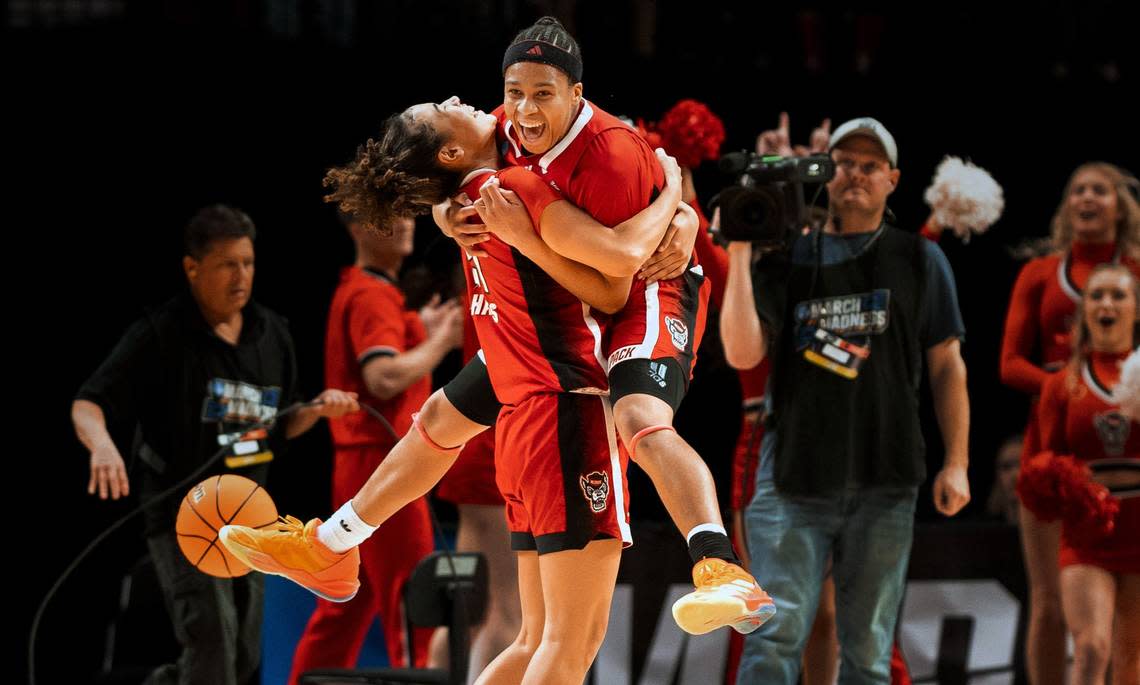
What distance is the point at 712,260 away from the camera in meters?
4.77

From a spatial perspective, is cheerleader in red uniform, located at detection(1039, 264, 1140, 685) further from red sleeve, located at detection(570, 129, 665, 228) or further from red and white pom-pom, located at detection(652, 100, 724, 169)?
red sleeve, located at detection(570, 129, 665, 228)

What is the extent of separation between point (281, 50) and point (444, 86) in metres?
0.72

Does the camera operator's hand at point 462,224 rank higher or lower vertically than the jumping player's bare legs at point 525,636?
higher

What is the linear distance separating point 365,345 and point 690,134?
4.68ft

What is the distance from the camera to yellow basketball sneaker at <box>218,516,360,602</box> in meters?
3.68

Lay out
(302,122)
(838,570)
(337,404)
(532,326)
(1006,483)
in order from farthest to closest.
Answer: (1006,483), (302,122), (337,404), (838,570), (532,326)

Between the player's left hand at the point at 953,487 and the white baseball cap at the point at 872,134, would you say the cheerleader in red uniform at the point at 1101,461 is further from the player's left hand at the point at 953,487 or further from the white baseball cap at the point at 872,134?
the white baseball cap at the point at 872,134

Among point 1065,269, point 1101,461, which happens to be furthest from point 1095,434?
point 1065,269

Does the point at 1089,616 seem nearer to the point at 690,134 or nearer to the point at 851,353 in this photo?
the point at 851,353

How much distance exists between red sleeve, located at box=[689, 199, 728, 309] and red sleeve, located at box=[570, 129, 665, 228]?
55.5 inches

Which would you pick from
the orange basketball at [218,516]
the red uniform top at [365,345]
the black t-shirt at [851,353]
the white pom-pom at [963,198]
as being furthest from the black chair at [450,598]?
the white pom-pom at [963,198]

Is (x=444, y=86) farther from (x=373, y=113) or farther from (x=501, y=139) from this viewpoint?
(x=501, y=139)

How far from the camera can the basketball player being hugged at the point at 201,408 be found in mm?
4492

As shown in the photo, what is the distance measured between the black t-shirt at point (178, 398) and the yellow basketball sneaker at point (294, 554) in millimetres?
923
